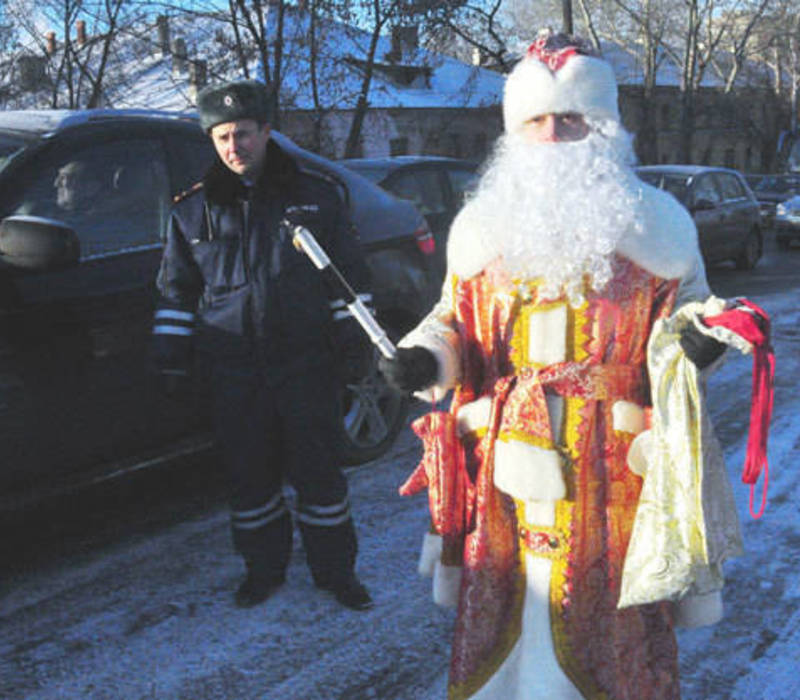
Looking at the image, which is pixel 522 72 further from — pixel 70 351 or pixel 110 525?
pixel 110 525

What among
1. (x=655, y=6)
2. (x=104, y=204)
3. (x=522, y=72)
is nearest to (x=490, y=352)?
(x=522, y=72)

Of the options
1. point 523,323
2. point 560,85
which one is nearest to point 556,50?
point 560,85

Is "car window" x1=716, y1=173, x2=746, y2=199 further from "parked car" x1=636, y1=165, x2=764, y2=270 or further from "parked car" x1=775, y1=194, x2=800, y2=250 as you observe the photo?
"parked car" x1=775, y1=194, x2=800, y2=250

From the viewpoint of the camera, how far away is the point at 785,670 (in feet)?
9.73

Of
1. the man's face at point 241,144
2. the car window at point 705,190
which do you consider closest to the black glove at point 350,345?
the man's face at point 241,144

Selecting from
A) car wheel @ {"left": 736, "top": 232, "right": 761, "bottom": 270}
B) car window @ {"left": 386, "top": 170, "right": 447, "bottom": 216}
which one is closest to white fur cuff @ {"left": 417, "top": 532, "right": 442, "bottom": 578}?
car window @ {"left": 386, "top": 170, "right": 447, "bottom": 216}

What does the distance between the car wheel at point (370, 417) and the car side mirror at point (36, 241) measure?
6.02 feet

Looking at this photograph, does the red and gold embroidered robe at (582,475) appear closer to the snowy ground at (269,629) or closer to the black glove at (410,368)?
the black glove at (410,368)

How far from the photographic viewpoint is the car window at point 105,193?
3666 mm

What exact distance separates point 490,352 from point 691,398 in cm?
49

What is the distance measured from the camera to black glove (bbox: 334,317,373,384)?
333 centimetres

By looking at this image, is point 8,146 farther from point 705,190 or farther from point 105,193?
point 705,190

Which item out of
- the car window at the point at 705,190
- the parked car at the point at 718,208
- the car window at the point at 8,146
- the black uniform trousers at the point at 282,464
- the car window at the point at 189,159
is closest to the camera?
the black uniform trousers at the point at 282,464

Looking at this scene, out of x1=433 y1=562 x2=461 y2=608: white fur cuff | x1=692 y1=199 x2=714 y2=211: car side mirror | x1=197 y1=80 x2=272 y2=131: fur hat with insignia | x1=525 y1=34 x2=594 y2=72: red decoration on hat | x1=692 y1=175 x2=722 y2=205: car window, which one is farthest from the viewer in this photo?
x1=692 y1=175 x2=722 y2=205: car window
